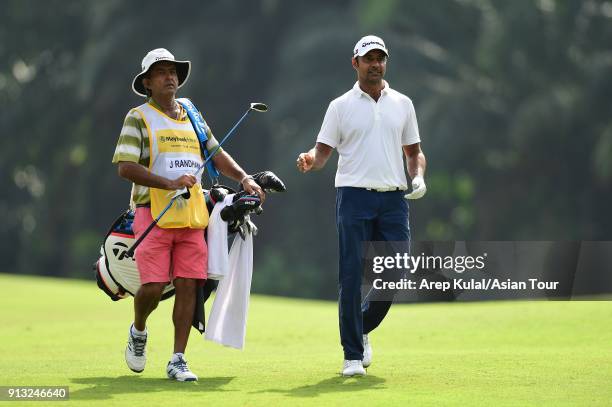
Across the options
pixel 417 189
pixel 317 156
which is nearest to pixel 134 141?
pixel 317 156

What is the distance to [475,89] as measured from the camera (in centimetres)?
3894

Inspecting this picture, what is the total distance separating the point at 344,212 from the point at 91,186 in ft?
111

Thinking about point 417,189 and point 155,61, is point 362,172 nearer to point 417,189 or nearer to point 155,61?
point 417,189

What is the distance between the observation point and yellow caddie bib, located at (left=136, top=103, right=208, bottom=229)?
10.0 m

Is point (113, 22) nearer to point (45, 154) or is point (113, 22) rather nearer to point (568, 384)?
point (45, 154)

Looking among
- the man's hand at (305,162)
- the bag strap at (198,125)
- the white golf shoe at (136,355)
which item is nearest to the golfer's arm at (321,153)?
the man's hand at (305,162)

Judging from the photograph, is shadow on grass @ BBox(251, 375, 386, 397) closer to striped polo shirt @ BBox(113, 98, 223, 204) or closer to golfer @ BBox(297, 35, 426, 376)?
golfer @ BBox(297, 35, 426, 376)

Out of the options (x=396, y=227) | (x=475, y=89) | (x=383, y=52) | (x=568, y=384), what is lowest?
(x=568, y=384)

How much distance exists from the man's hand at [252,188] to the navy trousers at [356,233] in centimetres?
55

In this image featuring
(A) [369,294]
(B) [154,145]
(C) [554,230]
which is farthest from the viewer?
(C) [554,230]

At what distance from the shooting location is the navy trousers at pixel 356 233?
1016 cm

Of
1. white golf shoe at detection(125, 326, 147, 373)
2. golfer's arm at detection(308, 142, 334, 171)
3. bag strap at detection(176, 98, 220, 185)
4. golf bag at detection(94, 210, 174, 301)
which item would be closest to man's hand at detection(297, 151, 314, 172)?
golfer's arm at detection(308, 142, 334, 171)

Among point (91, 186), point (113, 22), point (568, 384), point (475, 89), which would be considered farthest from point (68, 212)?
point (568, 384)

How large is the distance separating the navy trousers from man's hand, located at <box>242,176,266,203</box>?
0.55 meters
